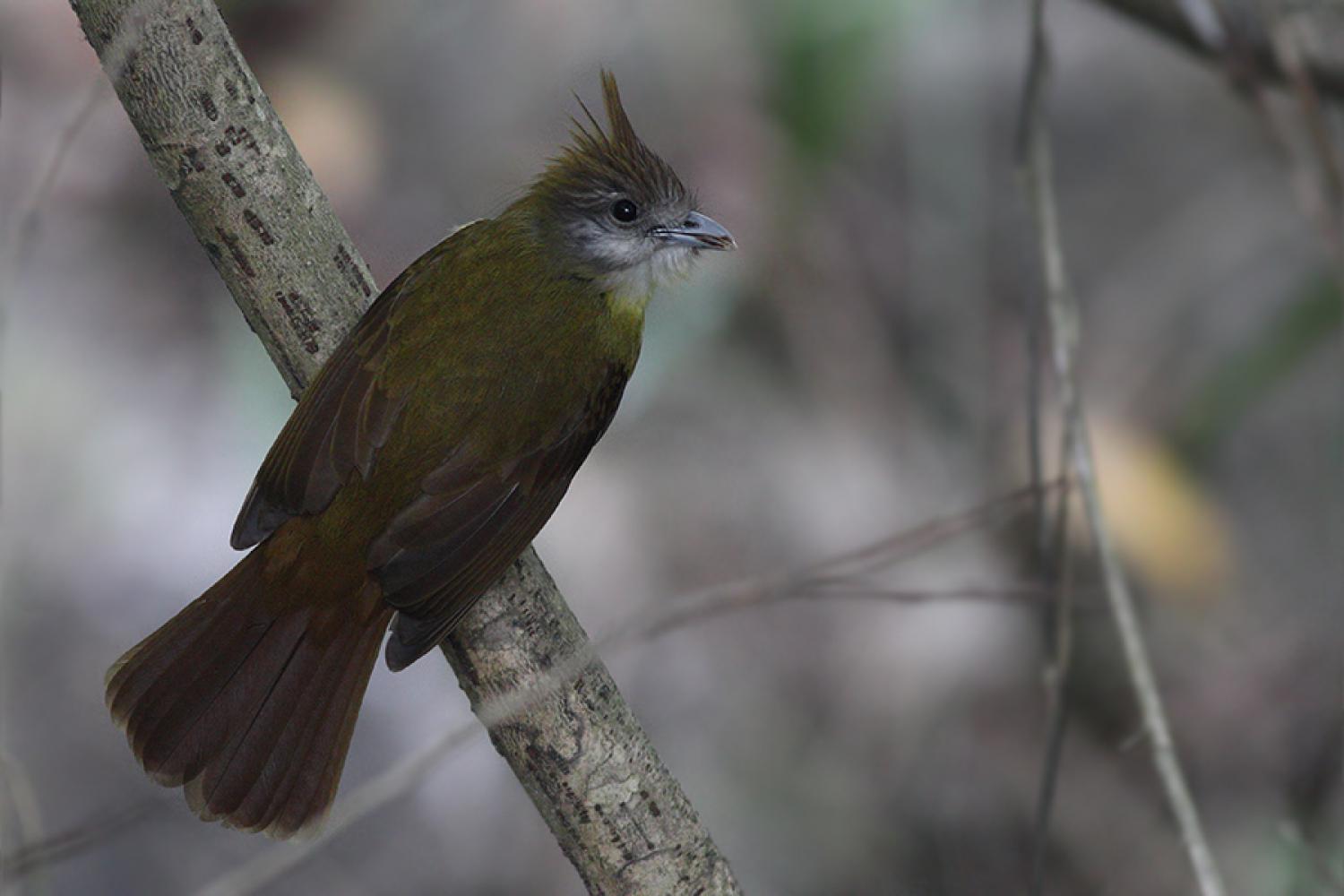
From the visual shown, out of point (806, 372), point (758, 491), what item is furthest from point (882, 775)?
point (806, 372)

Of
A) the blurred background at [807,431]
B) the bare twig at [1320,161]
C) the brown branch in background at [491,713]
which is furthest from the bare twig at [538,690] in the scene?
the blurred background at [807,431]

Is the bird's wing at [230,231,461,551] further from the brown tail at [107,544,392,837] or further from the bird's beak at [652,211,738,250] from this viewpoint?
the bird's beak at [652,211,738,250]

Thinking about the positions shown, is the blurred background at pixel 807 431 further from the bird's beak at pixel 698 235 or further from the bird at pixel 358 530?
the bird at pixel 358 530

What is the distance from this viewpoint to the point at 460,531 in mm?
2172

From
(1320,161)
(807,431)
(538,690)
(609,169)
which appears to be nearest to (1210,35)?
(1320,161)

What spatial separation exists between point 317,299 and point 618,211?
0.66 m

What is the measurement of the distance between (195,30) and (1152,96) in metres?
4.09

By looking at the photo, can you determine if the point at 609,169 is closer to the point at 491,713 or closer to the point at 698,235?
the point at 698,235

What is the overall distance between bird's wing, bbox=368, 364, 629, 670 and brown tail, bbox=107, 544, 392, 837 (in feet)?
0.37

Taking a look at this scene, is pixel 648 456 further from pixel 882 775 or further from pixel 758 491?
pixel 882 775

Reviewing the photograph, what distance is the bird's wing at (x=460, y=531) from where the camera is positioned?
2080 mm

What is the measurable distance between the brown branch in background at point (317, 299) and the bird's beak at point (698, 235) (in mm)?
677

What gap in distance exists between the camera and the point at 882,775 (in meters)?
4.29

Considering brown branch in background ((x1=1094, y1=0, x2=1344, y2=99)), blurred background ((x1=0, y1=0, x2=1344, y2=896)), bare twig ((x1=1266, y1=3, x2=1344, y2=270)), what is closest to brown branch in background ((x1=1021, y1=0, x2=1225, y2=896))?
bare twig ((x1=1266, y1=3, x2=1344, y2=270))
